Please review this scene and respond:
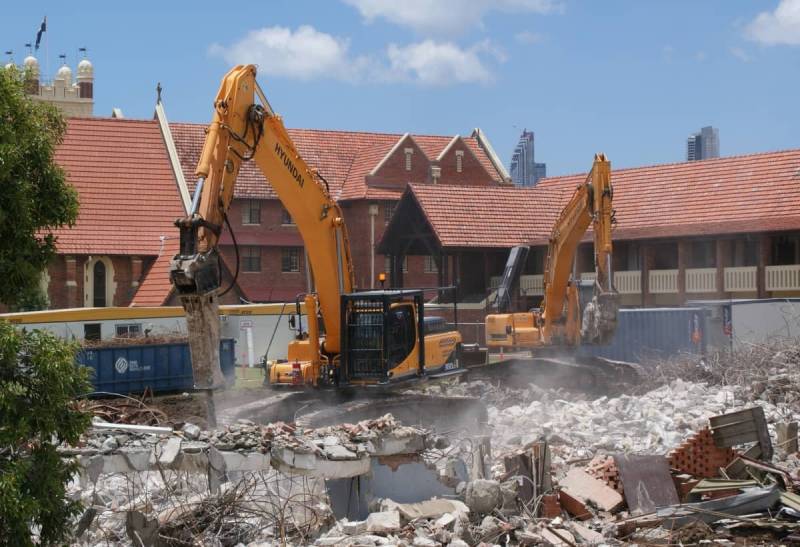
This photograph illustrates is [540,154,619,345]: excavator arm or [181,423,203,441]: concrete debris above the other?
[540,154,619,345]: excavator arm

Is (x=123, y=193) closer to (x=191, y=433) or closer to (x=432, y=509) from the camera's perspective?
(x=191, y=433)

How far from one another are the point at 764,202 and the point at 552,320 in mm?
14900

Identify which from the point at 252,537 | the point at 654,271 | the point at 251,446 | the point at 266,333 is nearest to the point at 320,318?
the point at 251,446

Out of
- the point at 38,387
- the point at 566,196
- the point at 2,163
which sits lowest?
the point at 38,387

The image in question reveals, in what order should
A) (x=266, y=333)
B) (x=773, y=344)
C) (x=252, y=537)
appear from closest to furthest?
(x=252, y=537) < (x=773, y=344) < (x=266, y=333)

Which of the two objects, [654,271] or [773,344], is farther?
[654,271]

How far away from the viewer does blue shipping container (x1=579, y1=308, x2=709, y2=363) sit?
28.2 metres

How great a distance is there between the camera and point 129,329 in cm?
3312

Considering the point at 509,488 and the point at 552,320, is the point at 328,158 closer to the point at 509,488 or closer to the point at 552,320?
the point at 552,320

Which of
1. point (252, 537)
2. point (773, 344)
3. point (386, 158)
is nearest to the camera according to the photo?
point (252, 537)

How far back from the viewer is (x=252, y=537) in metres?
12.5

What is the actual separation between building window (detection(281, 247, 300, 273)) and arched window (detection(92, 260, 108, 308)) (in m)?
10.3

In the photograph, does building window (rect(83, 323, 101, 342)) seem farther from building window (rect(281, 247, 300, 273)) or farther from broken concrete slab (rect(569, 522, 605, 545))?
broken concrete slab (rect(569, 522, 605, 545))

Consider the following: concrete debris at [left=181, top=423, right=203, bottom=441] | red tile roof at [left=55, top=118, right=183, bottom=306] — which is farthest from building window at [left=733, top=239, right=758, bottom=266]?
concrete debris at [left=181, top=423, right=203, bottom=441]
